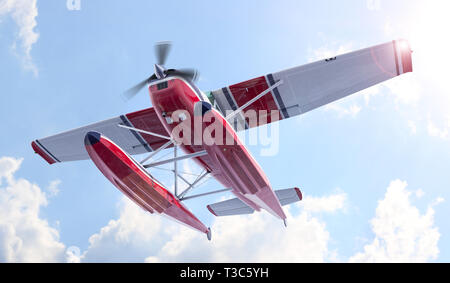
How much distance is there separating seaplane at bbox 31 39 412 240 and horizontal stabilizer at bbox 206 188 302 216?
4 centimetres

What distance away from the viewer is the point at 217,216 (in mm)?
15180

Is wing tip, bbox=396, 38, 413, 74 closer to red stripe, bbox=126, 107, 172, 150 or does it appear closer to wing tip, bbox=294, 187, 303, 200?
wing tip, bbox=294, 187, 303, 200

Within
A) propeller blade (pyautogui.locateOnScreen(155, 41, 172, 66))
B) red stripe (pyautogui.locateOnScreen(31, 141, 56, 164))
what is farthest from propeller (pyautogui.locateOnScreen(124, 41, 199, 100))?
red stripe (pyautogui.locateOnScreen(31, 141, 56, 164))

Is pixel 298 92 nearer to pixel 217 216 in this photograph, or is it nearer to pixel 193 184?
pixel 193 184

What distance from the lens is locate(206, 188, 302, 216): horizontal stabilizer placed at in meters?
13.6

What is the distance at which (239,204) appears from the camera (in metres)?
14.6

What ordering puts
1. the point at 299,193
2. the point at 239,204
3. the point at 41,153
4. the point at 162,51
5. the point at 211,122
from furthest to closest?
the point at 239,204 < the point at 41,153 < the point at 299,193 < the point at 162,51 < the point at 211,122

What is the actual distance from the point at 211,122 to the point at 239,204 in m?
6.32

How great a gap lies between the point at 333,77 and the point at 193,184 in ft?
18.4

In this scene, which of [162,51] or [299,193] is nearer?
[162,51]

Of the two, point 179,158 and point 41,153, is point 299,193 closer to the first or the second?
point 179,158

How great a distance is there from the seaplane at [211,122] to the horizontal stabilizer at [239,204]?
0.15ft

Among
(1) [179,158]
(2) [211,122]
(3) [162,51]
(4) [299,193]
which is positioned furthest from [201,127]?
(4) [299,193]

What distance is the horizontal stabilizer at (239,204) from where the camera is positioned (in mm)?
13578
